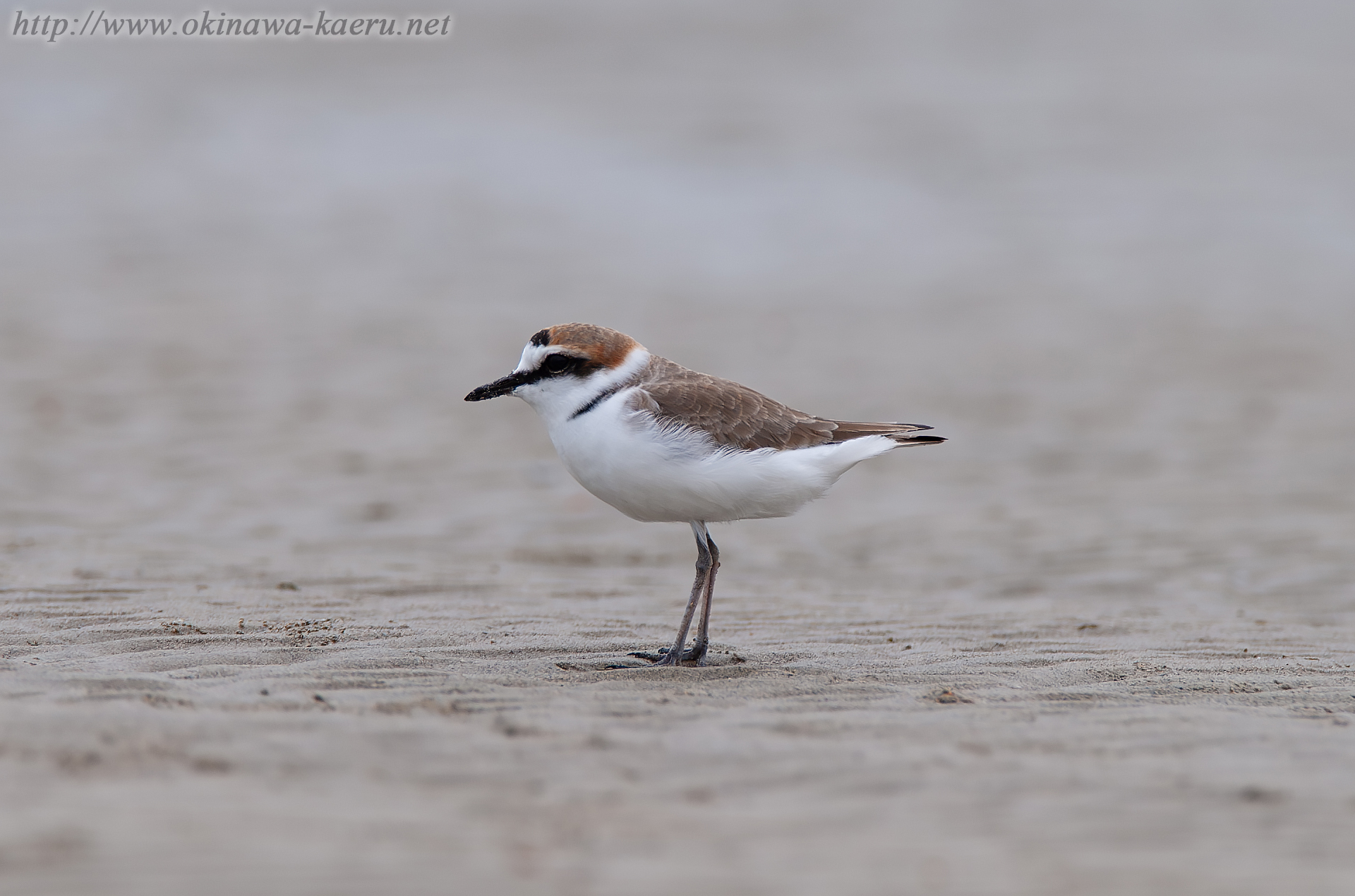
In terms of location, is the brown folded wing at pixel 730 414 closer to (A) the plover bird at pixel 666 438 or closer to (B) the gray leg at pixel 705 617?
(A) the plover bird at pixel 666 438

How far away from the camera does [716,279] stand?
16859mm

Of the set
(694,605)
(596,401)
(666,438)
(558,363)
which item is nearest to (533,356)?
(558,363)

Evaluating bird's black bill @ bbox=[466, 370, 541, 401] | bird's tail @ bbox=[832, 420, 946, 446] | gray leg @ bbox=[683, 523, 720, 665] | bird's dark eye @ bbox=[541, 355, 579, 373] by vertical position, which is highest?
bird's dark eye @ bbox=[541, 355, 579, 373]

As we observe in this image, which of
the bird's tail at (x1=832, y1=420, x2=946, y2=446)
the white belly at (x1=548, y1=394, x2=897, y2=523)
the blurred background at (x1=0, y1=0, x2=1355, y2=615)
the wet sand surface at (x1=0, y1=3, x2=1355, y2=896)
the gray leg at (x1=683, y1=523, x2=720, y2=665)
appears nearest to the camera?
the wet sand surface at (x1=0, y1=3, x2=1355, y2=896)

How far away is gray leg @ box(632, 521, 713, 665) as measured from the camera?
6.23m

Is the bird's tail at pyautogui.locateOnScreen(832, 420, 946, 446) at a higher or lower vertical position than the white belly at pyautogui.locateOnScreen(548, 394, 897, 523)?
higher

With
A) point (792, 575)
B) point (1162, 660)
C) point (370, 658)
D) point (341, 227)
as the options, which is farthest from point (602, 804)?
point (341, 227)

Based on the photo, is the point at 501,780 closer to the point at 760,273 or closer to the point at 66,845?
the point at 66,845

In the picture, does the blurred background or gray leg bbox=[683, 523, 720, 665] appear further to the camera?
the blurred background

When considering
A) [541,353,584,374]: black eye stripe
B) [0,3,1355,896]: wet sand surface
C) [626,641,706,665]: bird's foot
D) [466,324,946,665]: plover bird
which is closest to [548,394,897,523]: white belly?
[466,324,946,665]: plover bird

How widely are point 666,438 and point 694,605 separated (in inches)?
37.6

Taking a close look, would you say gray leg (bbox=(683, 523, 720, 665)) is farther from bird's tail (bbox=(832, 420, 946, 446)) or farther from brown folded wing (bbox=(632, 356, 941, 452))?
bird's tail (bbox=(832, 420, 946, 446))

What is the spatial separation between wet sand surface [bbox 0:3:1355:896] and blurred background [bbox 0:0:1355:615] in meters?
0.08

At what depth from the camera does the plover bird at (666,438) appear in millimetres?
6035
